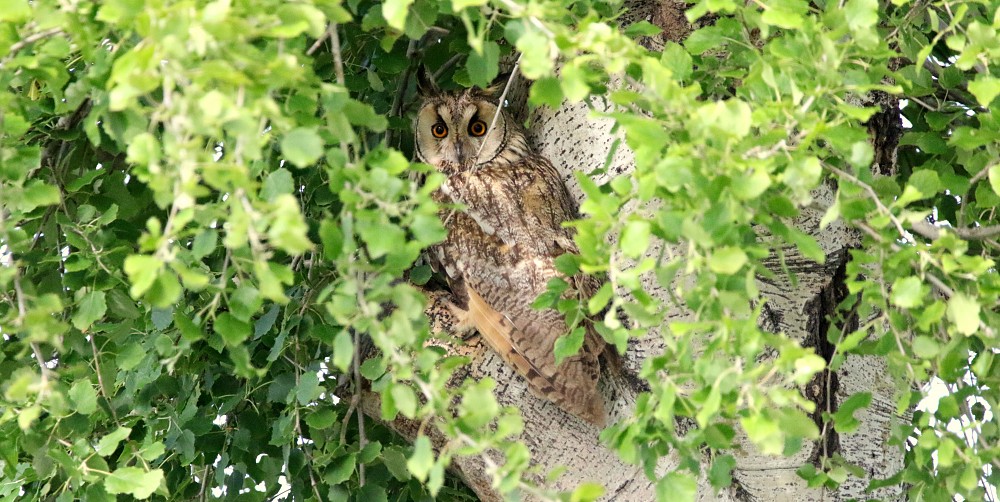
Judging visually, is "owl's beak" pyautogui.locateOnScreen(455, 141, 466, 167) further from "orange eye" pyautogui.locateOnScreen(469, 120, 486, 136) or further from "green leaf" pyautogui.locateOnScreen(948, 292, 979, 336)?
"green leaf" pyautogui.locateOnScreen(948, 292, 979, 336)

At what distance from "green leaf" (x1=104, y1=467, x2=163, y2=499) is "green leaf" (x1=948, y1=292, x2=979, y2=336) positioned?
0.90m

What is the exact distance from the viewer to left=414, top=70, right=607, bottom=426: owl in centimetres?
159

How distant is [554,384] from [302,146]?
84 centimetres

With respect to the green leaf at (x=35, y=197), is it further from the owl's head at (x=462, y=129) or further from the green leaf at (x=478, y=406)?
the owl's head at (x=462, y=129)

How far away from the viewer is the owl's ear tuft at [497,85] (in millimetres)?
2122

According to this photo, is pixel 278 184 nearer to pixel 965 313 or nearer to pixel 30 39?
pixel 30 39

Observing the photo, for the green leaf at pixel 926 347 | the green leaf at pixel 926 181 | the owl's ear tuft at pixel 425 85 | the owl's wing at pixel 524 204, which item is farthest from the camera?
the owl's ear tuft at pixel 425 85

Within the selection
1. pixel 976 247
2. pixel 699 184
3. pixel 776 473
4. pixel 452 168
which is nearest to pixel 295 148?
pixel 699 184

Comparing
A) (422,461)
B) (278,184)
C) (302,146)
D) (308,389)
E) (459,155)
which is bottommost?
(459,155)

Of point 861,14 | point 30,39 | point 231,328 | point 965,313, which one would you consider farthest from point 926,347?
point 30,39

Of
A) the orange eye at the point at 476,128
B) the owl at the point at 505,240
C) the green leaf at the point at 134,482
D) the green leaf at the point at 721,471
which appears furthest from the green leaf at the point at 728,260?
the orange eye at the point at 476,128

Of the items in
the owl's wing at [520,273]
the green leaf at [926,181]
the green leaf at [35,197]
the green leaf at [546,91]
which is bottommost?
the owl's wing at [520,273]

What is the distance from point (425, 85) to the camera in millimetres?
2139

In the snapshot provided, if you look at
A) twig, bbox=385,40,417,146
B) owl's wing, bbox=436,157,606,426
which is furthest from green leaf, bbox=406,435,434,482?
twig, bbox=385,40,417,146
